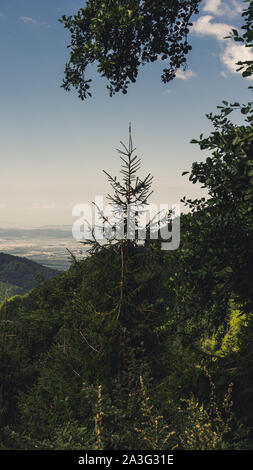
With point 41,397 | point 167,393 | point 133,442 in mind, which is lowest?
point 41,397

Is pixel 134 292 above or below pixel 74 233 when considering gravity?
below

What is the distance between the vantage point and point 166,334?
7.43 m

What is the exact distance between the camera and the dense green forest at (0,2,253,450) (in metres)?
5.24

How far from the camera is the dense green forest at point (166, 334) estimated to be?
524cm

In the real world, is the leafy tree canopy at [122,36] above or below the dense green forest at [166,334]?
above

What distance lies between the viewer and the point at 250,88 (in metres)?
4.98

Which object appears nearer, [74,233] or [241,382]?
[241,382]

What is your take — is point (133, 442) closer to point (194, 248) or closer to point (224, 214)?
point (194, 248)

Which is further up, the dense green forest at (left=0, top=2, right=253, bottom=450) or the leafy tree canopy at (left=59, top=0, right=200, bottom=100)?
the leafy tree canopy at (left=59, top=0, right=200, bottom=100)

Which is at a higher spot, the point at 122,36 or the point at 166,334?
the point at 122,36

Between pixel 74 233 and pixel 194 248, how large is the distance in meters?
3.13

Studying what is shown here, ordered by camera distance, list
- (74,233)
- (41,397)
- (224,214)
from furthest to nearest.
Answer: (41,397), (74,233), (224,214)
